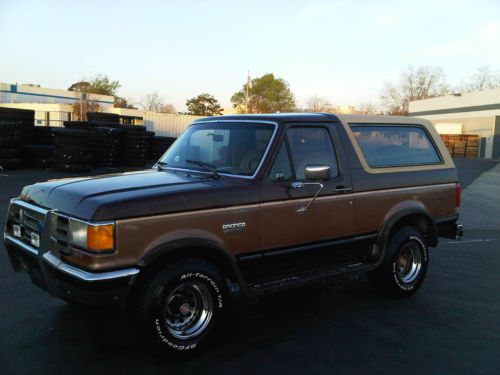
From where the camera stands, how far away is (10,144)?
54.0ft

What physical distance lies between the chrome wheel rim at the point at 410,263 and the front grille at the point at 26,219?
3.89 m

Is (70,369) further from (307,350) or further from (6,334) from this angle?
(307,350)

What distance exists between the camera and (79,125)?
20.0 meters

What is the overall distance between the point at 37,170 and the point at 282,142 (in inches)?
590

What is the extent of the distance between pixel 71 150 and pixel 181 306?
13984 mm

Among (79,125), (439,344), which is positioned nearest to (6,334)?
(439,344)

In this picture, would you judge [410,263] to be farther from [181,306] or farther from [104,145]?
[104,145]

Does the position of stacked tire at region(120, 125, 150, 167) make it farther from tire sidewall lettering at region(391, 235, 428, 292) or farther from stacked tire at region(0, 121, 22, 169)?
tire sidewall lettering at region(391, 235, 428, 292)

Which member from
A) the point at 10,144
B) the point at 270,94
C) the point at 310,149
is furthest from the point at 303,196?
the point at 270,94

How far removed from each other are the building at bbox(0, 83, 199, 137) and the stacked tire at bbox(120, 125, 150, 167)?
575 inches

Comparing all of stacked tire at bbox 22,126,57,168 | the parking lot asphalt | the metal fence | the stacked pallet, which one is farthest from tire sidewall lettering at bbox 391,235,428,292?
the stacked pallet

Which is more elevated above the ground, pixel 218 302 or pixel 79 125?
pixel 79 125

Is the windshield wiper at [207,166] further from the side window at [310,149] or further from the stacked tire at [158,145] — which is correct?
the stacked tire at [158,145]

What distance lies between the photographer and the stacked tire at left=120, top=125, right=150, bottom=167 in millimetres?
19844
